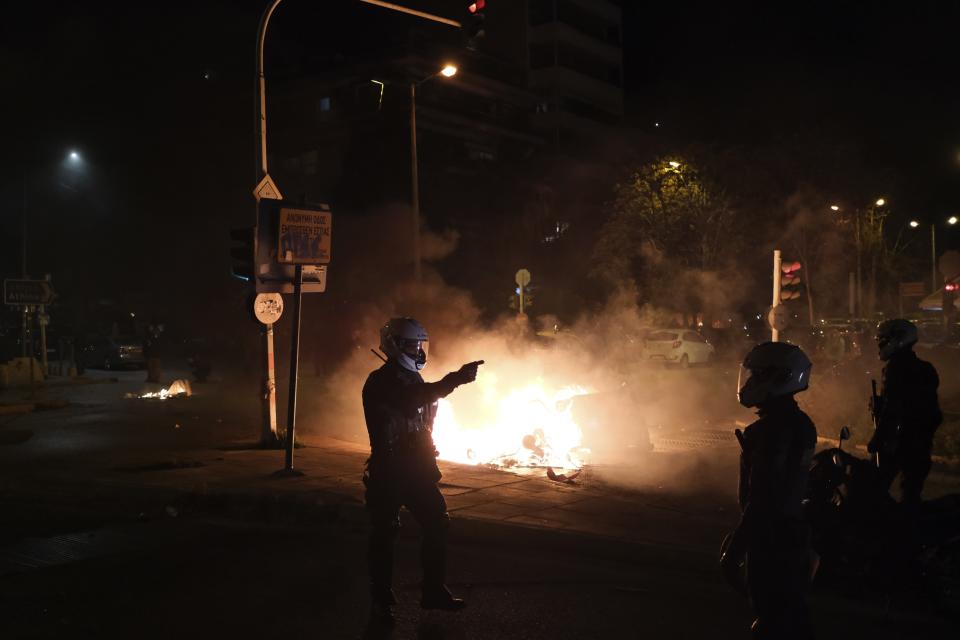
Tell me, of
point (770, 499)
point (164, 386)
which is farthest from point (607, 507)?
point (164, 386)

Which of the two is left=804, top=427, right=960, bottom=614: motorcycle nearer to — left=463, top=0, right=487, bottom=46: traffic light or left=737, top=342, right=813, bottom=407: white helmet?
left=737, top=342, right=813, bottom=407: white helmet

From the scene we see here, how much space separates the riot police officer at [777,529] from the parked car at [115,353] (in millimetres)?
29980

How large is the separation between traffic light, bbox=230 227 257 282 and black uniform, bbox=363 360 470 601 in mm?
6181

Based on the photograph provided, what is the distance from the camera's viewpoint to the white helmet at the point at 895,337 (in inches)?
226

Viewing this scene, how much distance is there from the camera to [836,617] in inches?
198

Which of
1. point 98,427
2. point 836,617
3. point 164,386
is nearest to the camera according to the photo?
point 836,617

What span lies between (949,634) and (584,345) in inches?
445

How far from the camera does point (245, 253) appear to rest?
1045cm

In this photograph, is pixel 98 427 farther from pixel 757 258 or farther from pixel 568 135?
pixel 568 135

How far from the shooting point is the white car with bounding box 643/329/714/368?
26375mm

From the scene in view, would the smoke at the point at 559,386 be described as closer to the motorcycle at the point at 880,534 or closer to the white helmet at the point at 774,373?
the motorcycle at the point at 880,534

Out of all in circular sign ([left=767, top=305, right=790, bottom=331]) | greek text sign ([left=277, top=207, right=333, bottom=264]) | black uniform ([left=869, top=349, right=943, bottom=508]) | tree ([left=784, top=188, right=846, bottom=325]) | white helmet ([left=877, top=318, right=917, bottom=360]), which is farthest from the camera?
tree ([left=784, top=188, right=846, bottom=325])

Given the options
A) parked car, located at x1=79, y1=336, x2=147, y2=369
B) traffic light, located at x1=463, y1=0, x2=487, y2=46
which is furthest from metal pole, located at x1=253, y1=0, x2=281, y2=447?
parked car, located at x1=79, y1=336, x2=147, y2=369

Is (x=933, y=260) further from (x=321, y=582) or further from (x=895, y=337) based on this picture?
(x=321, y=582)
